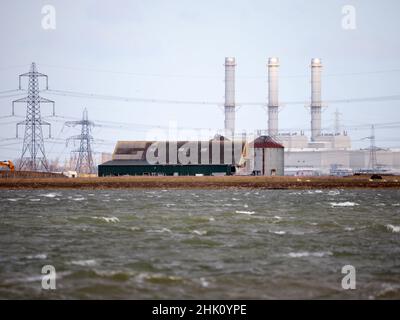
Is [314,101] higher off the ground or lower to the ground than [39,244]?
higher

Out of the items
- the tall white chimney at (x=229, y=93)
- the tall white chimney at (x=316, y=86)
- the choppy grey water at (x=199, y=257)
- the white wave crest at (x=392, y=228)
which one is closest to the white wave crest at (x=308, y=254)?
the choppy grey water at (x=199, y=257)

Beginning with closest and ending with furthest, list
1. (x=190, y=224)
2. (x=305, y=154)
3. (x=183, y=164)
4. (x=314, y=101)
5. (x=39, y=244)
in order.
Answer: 1. (x=39, y=244)
2. (x=190, y=224)
3. (x=183, y=164)
4. (x=314, y=101)
5. (x=305, y=154)

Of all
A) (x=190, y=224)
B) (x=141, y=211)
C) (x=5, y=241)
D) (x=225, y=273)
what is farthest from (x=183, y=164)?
(x=225, y=273)

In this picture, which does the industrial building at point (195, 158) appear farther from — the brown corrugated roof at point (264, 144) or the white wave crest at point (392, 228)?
the white wave crest at point (392, 228)

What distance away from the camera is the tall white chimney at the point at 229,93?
141m

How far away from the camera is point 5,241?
2130cm

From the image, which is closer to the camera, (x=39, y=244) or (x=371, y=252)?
(x=371, y=252)

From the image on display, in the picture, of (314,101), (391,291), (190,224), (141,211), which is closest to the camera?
(391,291)

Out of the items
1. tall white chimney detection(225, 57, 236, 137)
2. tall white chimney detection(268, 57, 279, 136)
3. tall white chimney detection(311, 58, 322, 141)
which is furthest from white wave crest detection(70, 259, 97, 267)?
tall white chimney detection(311, 58, 322, 141)

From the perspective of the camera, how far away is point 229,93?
140 m

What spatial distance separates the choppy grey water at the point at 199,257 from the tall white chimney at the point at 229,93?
112 metres

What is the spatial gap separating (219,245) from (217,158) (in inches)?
2940

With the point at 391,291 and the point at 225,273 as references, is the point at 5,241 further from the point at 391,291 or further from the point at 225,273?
the point at 391,291

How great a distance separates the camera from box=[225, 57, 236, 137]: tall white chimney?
14100cm
